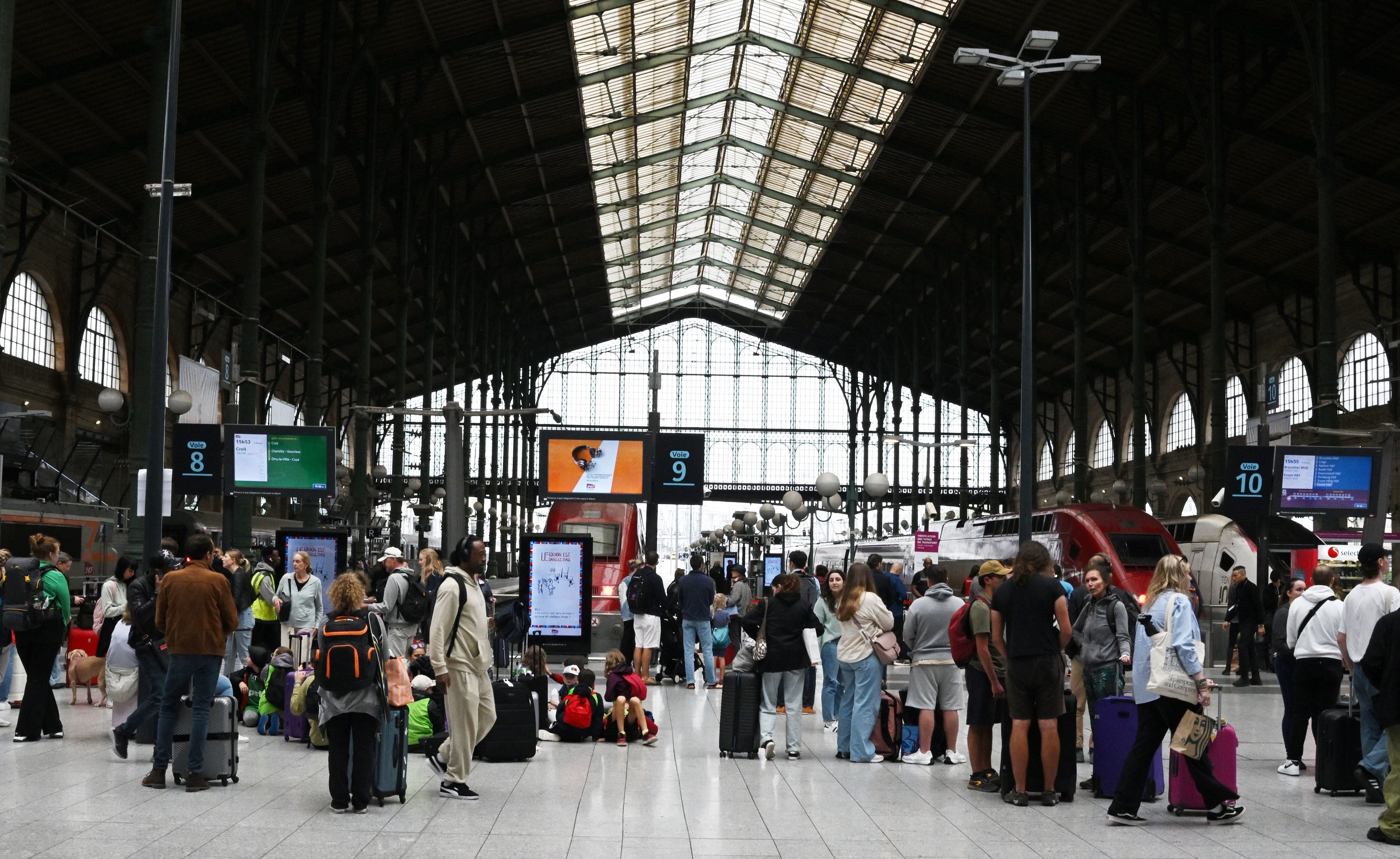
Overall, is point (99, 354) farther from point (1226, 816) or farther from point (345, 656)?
point (1226, 816)

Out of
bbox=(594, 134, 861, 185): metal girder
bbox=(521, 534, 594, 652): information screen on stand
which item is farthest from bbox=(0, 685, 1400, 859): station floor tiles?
bbox=(594, 134, 861, 185): metal girder

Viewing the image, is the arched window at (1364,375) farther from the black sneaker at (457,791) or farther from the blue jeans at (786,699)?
the black sneaker at (457,791)

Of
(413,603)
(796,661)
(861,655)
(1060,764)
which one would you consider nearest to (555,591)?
(413,603)

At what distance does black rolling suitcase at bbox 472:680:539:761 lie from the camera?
11680 millimetres

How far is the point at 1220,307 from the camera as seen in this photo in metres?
26.9

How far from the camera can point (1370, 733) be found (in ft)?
33.1

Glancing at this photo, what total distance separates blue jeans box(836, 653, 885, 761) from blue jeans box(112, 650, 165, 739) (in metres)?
5.81

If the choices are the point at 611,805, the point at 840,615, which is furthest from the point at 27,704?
the point at 840,615

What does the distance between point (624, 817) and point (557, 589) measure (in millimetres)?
9499

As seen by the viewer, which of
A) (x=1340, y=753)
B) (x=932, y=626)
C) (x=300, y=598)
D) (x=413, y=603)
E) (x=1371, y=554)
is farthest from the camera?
(x=300, y=598)

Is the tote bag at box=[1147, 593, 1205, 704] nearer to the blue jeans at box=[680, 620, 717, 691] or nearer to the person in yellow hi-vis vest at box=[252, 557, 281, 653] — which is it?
the person in yellow hi-vis vest at box=[252, 557, 281, 653]

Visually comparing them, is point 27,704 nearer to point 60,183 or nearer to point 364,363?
point 364,363

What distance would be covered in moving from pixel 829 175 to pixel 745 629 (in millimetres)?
32544

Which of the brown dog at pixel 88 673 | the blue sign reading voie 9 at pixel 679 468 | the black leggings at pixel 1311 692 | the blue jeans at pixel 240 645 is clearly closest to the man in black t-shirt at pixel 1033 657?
the black leggings at pixel 1311 692
